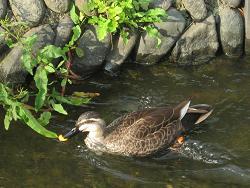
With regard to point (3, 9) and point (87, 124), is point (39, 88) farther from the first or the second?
point (3, 9)

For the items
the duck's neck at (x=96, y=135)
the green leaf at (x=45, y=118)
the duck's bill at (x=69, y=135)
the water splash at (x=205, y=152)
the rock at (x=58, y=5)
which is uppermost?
the rock at (x=58, y=5)

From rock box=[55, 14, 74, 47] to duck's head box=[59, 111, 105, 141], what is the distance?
5.13 feet

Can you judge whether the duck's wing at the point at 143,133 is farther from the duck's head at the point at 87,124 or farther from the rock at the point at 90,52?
the rock at the point at 90,52

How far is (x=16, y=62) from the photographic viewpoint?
8.65m

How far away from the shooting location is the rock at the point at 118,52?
928cm

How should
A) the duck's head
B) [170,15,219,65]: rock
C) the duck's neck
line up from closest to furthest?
the duck's head
the duck's neck
[170,15,219,65]: rock

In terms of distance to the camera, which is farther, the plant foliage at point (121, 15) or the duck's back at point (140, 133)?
the plant foliage at point (121, 15)

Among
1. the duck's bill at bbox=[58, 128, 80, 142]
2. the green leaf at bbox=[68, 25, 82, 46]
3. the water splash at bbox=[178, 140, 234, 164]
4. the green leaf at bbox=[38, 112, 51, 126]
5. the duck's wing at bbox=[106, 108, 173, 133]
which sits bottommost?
the water splash at bbox=[178, 140, 234, 164]

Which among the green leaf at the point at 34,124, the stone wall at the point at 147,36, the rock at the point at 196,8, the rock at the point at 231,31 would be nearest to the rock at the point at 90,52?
the stone wall at the point at 147,36

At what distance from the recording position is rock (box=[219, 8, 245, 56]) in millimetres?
9617

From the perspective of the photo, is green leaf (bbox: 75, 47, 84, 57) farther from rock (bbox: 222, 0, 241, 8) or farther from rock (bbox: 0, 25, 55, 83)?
rock (bbox: 222, 0, 241, 8)

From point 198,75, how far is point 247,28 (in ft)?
3.70

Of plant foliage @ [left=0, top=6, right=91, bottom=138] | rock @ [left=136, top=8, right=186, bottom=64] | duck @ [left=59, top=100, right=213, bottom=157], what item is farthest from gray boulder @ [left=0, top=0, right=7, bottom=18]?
rock @ [left=136, top=8, right=186, bottom=64]

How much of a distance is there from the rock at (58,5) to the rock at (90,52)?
45cm
